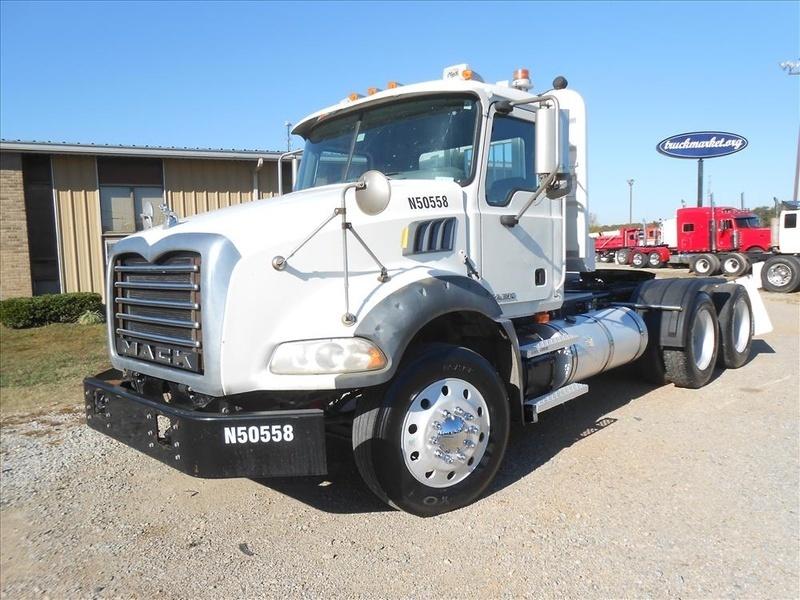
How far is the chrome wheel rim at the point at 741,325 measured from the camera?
8.16 m

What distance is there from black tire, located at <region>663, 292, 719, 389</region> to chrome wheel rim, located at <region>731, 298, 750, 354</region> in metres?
0.80

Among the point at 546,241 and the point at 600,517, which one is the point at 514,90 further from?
the point at 600,517

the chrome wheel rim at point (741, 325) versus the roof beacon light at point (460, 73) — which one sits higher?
the roof beacon light at point (460, 73)

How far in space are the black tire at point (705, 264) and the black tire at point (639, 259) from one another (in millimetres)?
5470

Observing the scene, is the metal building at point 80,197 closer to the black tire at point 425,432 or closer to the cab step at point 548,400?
the cab step at point 548,400

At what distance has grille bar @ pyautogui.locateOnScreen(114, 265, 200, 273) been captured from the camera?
344 centimetres

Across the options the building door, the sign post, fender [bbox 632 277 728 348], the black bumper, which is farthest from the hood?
the sign post

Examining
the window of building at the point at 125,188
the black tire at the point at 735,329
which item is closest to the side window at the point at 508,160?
the black tire at the point at 735,329

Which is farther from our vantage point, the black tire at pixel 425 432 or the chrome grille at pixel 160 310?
the black tire at pixel 425 432

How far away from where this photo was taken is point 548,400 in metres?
4.64

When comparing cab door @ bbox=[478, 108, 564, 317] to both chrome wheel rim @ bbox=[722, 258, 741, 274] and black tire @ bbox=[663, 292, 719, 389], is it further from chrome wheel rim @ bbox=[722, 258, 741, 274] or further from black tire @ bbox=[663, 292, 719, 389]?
chrome wheel rim @ bbox=[722, 258, 741, 274]

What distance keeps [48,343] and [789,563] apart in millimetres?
11413

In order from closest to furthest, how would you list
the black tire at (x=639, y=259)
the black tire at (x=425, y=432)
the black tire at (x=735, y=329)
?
the black tire at (x=425, y=432)
the black tire at (x=735, y=329)
the black tire at (x=639, y=259)

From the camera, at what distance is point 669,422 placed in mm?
5738
